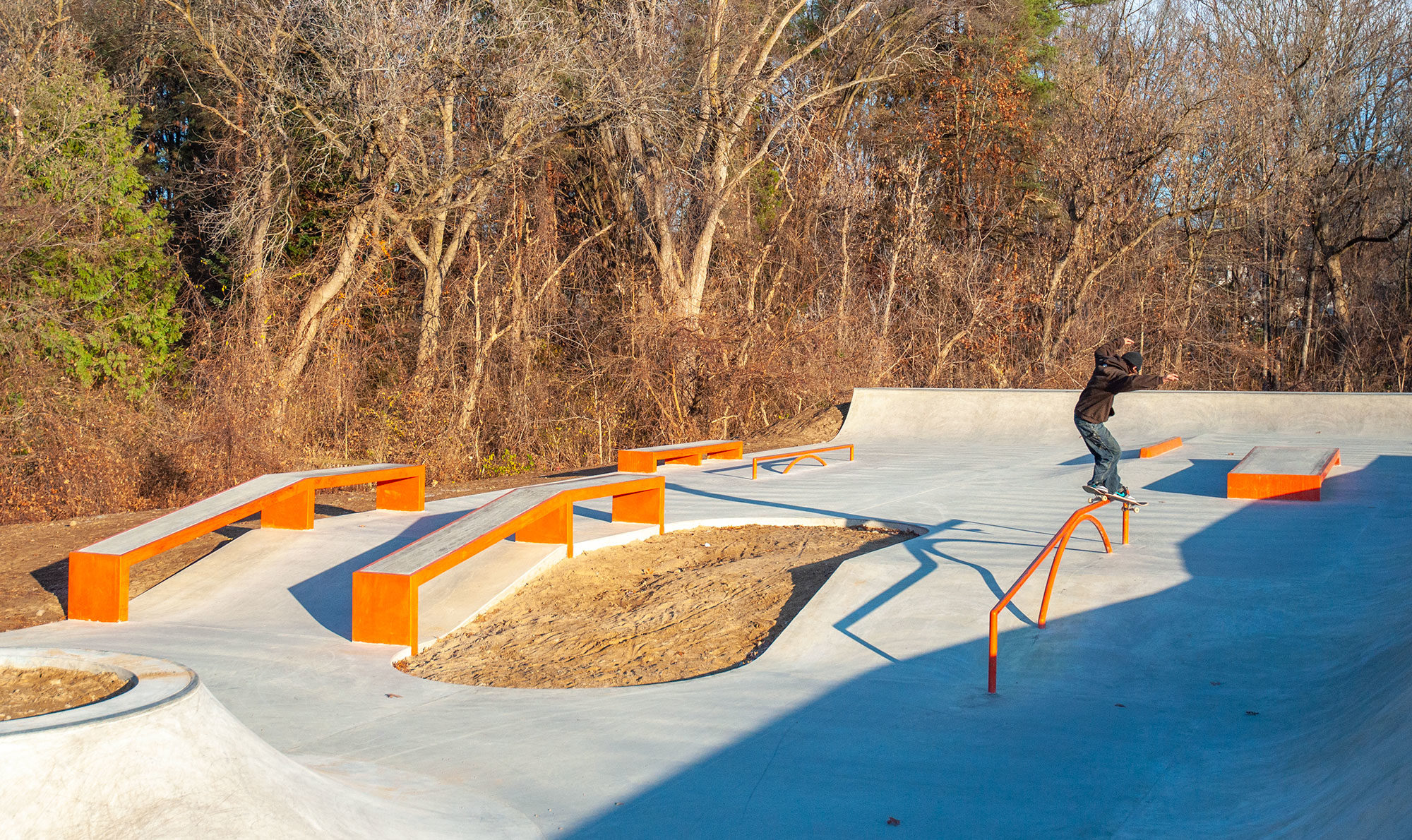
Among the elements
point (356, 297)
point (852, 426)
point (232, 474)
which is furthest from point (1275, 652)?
point (356, 297)

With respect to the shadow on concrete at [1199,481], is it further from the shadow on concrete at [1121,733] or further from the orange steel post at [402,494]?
the orange steel post at [402,494]

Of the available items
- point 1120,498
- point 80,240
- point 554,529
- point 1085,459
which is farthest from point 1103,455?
point 80,240

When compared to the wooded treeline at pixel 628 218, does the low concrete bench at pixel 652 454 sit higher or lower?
lower

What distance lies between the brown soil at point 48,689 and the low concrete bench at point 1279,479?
29.5 feet

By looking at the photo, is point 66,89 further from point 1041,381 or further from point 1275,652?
point 1041,381

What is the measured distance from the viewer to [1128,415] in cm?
1495

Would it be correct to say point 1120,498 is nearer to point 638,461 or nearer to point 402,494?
point 638,461

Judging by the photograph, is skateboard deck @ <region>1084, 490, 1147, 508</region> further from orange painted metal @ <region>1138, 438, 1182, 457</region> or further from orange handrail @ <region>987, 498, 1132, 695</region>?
orange painted metal @ <region>1138, 438, 1182, 457</region>

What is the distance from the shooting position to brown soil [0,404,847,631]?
23.8 ft

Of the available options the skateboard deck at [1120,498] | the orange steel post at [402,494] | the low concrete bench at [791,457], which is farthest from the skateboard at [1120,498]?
the orange steel post at [402,494]

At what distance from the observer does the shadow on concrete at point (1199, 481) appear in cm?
964

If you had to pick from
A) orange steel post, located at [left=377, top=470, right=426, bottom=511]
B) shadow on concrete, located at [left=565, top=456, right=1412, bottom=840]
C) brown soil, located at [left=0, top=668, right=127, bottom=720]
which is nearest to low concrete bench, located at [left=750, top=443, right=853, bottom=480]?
orange steel post, located at [left=377, top=470, right=426, bottom=511]

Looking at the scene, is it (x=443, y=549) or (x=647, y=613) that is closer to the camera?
(x=443, y=549)

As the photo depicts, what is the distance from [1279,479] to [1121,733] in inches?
217
